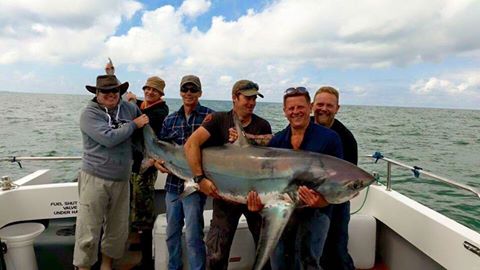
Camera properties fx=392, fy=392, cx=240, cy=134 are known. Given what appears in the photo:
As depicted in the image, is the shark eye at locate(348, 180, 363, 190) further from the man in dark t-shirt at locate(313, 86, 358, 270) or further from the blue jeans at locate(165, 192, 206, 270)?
the blue jeans at locate(165, 192, 206, 270)

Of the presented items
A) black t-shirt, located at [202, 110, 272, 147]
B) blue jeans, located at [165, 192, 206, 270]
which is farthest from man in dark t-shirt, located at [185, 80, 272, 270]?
blue jeans, located at [165, 192, 206, 270]

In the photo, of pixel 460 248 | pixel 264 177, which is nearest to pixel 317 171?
pixel 264 177

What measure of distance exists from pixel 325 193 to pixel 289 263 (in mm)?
805

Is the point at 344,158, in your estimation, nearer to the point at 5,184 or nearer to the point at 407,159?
the point at 5,184

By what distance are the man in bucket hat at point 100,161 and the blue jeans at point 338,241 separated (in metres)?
1.93

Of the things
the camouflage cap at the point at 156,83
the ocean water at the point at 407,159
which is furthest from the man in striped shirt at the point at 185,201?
the ocean water at the point at 407,159

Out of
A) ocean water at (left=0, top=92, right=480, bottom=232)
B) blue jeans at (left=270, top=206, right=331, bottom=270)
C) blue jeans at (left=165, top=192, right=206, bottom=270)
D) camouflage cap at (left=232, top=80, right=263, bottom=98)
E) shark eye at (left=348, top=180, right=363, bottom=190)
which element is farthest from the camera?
ocean water at (left=0, top=92, right=480, bottom=232)

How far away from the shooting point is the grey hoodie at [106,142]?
347cm

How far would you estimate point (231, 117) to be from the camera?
313 centimetres

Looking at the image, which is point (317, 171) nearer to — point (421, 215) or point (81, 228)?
point (421, 215)

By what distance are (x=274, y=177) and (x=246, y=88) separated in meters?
0.75

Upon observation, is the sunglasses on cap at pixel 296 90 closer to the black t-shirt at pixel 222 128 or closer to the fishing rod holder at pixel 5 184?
the black t-shirt at pixel 222 128

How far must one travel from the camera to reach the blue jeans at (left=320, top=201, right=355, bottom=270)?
3432 mm

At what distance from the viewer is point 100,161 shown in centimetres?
358
